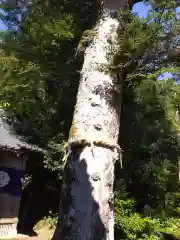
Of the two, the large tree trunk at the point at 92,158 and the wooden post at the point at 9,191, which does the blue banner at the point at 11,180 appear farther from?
the large tree trunk at the point at 92,158

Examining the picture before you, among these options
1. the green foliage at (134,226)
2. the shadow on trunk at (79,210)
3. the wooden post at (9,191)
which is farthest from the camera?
the wooden post at (9,191)

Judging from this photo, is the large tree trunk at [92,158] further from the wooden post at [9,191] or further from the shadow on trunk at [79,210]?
the wooden post at [9,191]

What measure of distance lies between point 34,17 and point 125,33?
283cm

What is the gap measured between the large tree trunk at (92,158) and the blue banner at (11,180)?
627cm

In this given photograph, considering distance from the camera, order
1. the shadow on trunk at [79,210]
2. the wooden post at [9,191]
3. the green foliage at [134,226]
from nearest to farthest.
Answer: the shadow on trunk at [79,210]
the green foliage at [134,226]
the wooden post at [9,191]

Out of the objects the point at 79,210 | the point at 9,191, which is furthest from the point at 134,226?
the point at 79,210

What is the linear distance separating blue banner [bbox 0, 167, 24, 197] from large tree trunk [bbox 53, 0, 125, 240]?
20.6ft

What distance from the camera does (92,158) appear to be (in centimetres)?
408

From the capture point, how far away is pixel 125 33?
15.5 ft

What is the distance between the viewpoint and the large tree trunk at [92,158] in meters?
3.88

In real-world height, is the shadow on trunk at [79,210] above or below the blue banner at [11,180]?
below

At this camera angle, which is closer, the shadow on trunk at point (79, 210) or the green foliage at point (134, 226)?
the shadow on trunk at point (79, 210)

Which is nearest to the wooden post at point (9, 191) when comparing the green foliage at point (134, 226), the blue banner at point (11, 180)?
the blue banner at point (11, 180)

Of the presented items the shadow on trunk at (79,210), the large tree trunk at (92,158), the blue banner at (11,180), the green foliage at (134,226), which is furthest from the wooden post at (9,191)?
the shadow on trunk at (79,210)
